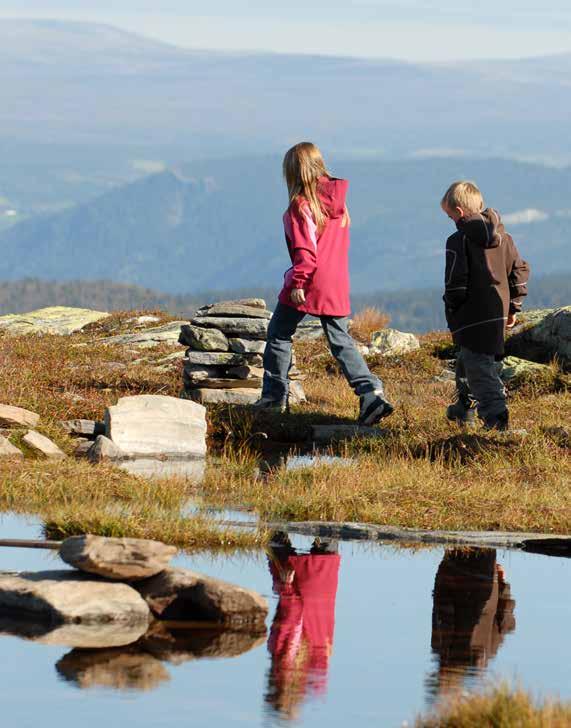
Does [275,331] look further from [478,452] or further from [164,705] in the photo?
[164,705]

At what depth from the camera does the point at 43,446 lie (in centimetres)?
1392

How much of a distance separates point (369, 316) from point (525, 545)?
19.9 meters

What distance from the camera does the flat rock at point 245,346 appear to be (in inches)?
741

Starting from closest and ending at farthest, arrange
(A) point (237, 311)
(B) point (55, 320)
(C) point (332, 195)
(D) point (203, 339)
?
(C) point (332, 195), (D) point (203, 339), (A) point (237, 311), (B) point (55, 320)

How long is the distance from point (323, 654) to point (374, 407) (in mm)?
9157

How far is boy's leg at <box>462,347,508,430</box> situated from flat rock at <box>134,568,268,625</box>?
24.8 feet

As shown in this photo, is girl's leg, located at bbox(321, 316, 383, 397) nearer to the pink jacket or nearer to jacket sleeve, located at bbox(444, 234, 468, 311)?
the pink jacket

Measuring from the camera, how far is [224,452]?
15.1m

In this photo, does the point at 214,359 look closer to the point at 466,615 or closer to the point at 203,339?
the point at 203,339

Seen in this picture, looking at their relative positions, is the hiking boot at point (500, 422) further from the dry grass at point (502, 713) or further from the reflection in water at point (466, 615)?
the dry grass at point (502, 713)

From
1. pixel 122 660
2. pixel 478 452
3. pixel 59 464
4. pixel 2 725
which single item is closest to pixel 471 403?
pixel 478 452

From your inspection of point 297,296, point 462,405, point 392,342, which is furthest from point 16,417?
point 392,342

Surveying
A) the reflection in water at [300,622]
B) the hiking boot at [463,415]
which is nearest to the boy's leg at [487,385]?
the hiking boot at [463,415]

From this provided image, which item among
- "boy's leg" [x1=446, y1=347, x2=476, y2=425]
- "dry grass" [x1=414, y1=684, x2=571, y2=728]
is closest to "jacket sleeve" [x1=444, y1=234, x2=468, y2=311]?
"boy's leg" [x1=446, y1=347, x2=476, y2=425]
